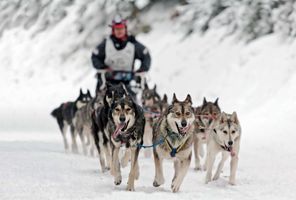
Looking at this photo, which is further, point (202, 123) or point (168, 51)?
point (168, 51)

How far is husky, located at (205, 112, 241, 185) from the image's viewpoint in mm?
7273

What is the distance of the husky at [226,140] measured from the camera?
7.27 metres

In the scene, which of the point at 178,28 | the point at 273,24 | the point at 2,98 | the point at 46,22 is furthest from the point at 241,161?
the point at 46,22

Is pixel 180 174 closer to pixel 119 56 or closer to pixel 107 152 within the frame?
pixel 107 152

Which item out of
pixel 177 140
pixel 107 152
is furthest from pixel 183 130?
pixel 107 152

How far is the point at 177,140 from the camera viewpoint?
638 centimetres

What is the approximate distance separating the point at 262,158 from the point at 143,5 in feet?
43.5

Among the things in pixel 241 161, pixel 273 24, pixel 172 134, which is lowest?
pixel 241 161

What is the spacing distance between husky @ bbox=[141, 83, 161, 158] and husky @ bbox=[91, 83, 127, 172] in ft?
4.34

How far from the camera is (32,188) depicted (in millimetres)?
5902

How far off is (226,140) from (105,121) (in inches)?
52.6

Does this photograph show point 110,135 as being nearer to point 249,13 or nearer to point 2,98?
point 249,13

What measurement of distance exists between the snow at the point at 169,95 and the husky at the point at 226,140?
19 cm

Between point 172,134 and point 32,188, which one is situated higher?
point 172,134
